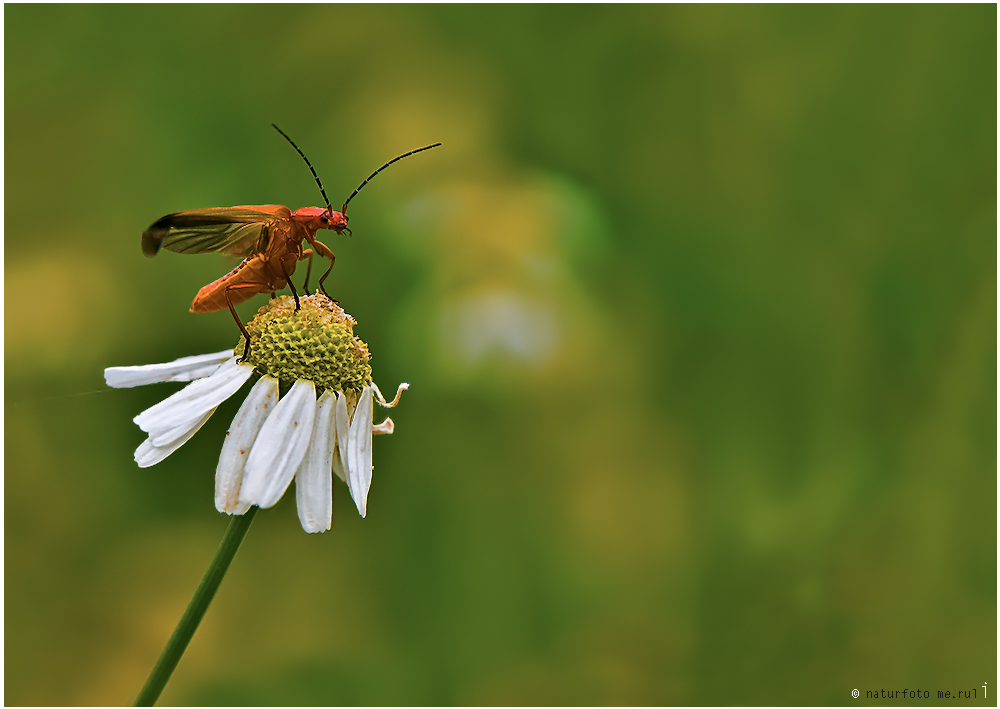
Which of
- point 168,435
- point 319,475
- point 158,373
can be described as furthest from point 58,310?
point 319,475

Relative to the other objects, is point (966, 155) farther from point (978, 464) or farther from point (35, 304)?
point (35, 304)

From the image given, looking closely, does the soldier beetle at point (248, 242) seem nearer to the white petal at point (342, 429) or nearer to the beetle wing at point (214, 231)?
the beetle wing at point (214, 231)

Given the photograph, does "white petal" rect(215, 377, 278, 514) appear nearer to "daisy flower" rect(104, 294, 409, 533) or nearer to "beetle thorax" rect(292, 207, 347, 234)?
"daisy flower" rect(104, 294, 409, 533)

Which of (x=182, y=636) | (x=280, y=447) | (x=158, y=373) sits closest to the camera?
(x=182, y=636)

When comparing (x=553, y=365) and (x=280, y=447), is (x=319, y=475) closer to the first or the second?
(x=280, y=447)

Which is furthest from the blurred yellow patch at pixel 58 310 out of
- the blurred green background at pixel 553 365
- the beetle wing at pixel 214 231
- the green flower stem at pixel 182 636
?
the green flower stem at pixel 182 636
